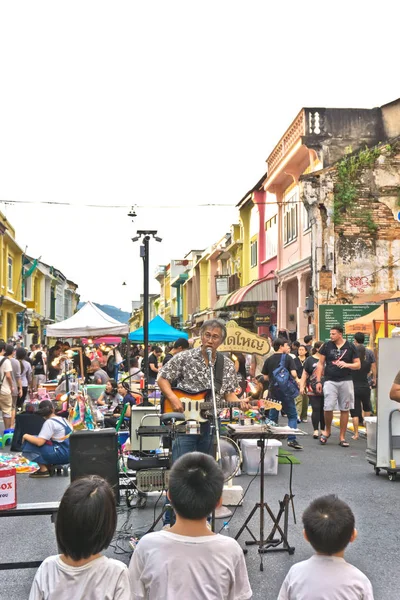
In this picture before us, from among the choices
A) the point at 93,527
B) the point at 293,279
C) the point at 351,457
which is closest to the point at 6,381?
the point at 351,457

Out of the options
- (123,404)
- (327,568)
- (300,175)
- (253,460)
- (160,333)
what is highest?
(300,175)

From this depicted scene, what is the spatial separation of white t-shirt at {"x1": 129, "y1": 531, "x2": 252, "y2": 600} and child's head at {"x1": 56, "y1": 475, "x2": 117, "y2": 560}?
0.70ft

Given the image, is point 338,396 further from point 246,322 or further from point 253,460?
point 246,322

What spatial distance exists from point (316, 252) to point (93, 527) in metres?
19.7

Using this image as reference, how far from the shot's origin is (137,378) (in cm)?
1695

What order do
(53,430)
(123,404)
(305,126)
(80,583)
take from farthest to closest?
(305,126) → (123,404) → (53,430) → (80,583)

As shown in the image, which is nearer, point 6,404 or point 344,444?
point 344,444

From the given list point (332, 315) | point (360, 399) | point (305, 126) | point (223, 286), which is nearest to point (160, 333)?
point (332, 315)

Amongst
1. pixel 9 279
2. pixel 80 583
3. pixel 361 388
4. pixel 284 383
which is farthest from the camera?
pixel 9 279

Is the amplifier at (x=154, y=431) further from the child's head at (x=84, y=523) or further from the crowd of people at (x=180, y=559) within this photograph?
the child's head at (x=84, y=523)

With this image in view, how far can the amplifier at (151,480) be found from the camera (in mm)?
6715

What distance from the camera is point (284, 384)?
11.9 m

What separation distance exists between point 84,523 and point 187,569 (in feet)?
1.49

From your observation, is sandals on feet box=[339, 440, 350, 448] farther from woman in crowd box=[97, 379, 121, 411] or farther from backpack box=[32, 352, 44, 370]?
backpack box=[32, 352, 44, 370]
